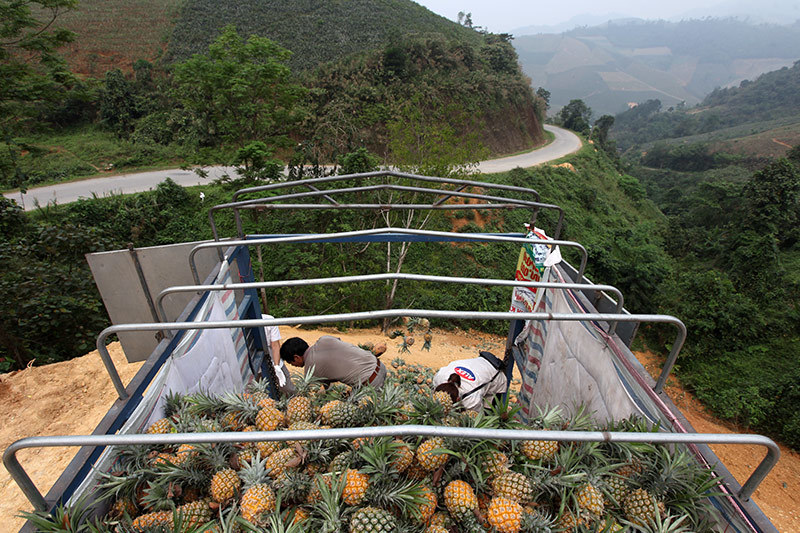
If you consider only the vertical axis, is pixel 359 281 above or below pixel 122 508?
above

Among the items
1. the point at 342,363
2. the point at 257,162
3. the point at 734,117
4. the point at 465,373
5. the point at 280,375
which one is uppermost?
the point at 257,162

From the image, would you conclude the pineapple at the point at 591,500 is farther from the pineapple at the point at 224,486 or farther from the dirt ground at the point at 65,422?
the dirt ground at the point at 65,422

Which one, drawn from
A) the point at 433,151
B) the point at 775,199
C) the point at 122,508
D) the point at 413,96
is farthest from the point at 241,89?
the point at 775,199

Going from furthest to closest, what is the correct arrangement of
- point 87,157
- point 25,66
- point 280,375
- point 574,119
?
point 574,119, point 87,157, point 25,66, point 280,375

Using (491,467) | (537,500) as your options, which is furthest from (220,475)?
(537,500)

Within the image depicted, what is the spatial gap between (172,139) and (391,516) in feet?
67.2

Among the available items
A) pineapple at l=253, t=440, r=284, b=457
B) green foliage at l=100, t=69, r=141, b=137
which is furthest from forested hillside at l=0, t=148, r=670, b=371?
green foliage at l=100, t=69, r=141, b=137

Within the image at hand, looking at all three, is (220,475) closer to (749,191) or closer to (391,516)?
(391,516)

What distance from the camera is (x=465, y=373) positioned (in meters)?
3.54

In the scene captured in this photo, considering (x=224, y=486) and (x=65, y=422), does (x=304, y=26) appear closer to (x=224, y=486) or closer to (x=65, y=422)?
(x=65, y=422)

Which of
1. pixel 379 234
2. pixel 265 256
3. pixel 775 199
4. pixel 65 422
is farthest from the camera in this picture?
pixel 775 199

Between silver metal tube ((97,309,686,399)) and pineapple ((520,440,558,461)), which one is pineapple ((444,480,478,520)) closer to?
pineapple ((520,440,558,461))

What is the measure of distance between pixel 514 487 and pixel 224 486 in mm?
Result: 1264

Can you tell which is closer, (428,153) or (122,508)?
(122,508)
